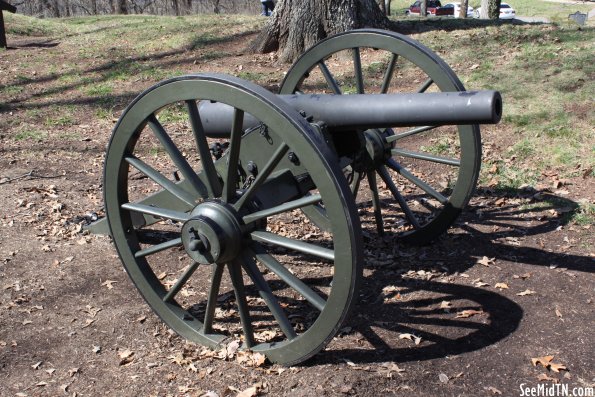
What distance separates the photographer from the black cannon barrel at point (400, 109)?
12.1ft

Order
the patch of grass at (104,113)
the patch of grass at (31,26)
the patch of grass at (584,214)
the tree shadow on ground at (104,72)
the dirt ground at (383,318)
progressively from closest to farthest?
the dirt ground at (383,318), the patch of grass at (584,214), the patch of grass at (104,113), the tree shadow on ground at (104,72), the patch of grass at (31,26)

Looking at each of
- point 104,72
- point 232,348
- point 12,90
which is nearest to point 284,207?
point 232,348

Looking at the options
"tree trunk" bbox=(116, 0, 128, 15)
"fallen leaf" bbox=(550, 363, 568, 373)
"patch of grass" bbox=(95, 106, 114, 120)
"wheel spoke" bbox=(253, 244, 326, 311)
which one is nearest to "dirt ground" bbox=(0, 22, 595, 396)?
"fallen leaf" bbox=(550, 363, 568, 373)

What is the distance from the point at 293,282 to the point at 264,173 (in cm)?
59

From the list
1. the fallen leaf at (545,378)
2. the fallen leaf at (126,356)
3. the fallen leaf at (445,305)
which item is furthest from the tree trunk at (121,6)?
the fallen leaf at (545,378)

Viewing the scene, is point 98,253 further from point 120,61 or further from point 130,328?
point 120,61

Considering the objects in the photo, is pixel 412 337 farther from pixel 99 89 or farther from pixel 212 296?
pixel 99 89

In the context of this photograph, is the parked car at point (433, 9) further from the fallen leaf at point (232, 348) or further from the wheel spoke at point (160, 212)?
the fallen leaf at point (232, 348)

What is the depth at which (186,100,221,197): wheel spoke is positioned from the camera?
152 inches

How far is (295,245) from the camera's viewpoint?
3.75m

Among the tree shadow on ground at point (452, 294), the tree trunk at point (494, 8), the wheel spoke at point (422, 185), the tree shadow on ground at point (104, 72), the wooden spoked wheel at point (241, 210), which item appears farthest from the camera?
the tree trunk at point (494, 8)

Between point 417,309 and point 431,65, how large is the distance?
64.4 inches

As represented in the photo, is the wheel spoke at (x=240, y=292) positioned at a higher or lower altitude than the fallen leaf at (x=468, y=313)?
higher

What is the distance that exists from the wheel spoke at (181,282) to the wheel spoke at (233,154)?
18.2 inches
